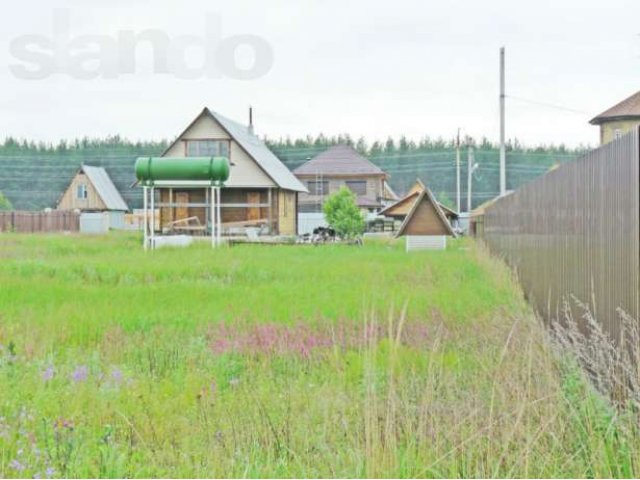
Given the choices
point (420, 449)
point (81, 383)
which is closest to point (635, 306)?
point (420, 449)

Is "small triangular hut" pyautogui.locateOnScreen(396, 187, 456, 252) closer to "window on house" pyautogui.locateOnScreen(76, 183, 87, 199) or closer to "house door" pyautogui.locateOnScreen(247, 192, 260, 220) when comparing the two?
"house door" pyautogui.locateOnScreen(247, 192, 260, 220)

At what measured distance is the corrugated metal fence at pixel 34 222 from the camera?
168ft

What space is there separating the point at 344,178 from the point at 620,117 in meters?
20.3

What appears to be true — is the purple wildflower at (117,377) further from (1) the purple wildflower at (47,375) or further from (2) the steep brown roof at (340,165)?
(2) the steep brown roof at (340,165)

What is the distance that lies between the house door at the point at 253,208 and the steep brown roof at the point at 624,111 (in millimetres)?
20973

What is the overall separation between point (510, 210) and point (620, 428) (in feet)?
38.7

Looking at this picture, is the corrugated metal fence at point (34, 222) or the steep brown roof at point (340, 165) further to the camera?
the steep brown roof at point (340, 165)

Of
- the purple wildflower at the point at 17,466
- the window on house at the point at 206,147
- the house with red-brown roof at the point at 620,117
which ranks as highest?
the house with red-brown roof at the point at 620,117

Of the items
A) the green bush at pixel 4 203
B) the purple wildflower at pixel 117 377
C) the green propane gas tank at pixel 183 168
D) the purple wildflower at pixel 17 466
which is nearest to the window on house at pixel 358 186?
the green propane gas tank at pixel 183 168

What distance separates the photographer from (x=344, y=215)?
38.4 meters

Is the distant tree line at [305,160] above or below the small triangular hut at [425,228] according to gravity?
above

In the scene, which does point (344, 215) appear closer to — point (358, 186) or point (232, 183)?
point (232, 183)

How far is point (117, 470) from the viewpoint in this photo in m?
4.43

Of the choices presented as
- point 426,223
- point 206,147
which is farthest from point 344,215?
point 426,223
